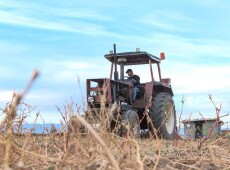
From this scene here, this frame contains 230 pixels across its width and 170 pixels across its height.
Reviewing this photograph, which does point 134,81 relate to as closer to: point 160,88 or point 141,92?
point 141,92

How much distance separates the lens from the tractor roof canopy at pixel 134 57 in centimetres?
1307

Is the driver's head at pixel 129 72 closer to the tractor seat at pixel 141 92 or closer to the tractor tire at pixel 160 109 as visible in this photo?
the tractor seat at pixel 141 92

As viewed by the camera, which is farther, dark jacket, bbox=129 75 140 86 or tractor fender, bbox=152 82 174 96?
tractor fender, bbox=152 82 174 96

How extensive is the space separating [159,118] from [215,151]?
876 centimetres

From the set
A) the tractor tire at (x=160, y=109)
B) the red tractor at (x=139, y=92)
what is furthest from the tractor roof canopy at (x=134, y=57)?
the tractor tire at (x=160, y=109)

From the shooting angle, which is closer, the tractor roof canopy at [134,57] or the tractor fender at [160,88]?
the tractor roof canopy at [134,57]

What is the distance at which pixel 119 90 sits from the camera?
12.2 m

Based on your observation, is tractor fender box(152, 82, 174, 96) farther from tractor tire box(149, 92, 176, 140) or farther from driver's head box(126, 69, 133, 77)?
driver's head box(126, 69, 133, 77)

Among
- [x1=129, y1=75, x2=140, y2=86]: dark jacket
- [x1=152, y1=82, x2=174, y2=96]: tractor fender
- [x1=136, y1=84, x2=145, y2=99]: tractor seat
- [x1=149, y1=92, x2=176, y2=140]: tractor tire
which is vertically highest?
[x1=129, y1=75, x2=140, y2=86]: dark jacket

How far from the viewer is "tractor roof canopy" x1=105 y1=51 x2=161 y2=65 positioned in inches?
515

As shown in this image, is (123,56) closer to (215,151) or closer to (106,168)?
(215,151)

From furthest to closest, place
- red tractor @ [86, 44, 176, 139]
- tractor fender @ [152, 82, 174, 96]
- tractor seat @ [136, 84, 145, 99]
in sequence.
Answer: tractor fender @ [152, 82, 174, 96]
tractor seat @ [136, 84, 145, 99]
red tractor @ [86, 44, 176, 139]

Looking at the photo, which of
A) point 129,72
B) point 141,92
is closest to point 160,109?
point 141,92

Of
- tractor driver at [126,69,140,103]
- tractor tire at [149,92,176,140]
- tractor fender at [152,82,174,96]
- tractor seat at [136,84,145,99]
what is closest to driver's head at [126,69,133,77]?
tractor driver at [126,69,140,103]
